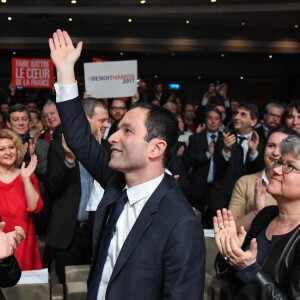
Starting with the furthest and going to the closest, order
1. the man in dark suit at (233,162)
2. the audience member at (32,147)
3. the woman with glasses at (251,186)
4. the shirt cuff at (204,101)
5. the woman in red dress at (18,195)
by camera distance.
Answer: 1. the shirt cuff at (204,101)
2. the man in dark suit at (233,162)
3. the audience member at (32,147)
4. the woman in red dress at (18,195)
5. the woman with glasses at (251,186)

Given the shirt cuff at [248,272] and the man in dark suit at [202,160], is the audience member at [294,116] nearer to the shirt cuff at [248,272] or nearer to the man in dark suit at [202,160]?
the man in dark suit at [202,160]

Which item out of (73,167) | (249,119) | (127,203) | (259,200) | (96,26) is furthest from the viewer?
(96,26)

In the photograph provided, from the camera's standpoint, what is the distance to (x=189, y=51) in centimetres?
1100

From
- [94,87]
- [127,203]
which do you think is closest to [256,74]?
[94,87]

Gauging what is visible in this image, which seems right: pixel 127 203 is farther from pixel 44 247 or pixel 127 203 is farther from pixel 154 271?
pixel 44 247

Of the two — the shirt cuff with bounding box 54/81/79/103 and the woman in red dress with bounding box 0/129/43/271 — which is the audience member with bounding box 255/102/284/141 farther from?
the shirt cuff with bounding box 54/81/79/103

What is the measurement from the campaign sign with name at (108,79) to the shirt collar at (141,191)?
122 inches

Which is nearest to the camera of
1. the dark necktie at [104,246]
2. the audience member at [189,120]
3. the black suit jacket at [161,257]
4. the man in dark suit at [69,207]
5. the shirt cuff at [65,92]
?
the black suit jacket at [161,257]

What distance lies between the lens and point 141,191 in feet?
4.83

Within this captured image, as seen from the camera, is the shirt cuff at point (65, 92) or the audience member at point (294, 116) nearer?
the shirt cuff at point (65, 92)

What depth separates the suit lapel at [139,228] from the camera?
1.33m

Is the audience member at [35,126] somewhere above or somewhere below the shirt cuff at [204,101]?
below

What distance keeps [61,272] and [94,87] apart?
2136mm

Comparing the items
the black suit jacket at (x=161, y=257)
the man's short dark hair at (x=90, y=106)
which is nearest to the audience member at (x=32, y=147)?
the man's short dark hair at (x=90, y=106)
